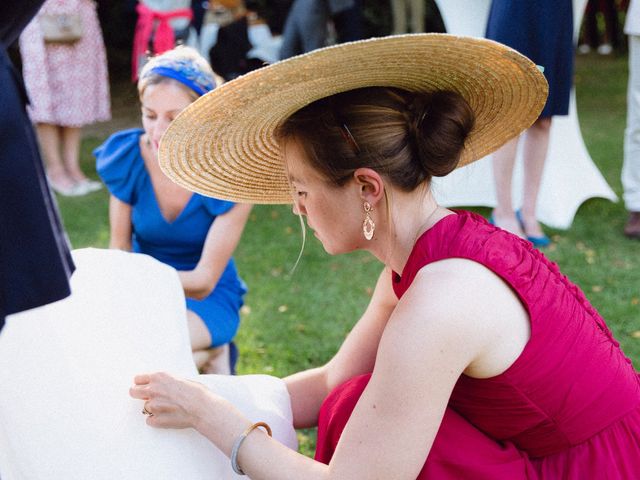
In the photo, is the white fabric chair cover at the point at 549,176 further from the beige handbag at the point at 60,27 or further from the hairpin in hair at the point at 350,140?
the hairpin in hair at the point at 350,140

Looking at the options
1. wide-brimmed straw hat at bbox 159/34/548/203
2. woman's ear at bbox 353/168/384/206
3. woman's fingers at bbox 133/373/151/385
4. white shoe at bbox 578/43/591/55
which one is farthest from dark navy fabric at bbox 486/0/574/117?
white shoe at bbox 578/43/591/55

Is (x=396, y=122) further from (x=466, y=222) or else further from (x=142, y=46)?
(x=142, y=46)

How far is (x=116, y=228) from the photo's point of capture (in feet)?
9.68

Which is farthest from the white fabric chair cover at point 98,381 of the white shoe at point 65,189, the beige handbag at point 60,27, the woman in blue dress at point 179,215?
the beige handbag at point 60,27

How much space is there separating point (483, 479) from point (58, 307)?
0.88m

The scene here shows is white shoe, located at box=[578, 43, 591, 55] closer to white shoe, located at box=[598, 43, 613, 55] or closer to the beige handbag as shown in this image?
white shoe, located at box=[598, 43, 613, 55]

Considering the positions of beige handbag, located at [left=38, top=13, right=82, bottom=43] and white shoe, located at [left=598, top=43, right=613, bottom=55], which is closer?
beige handbag, located at [left=38, top=13, right=82, bottom=43]

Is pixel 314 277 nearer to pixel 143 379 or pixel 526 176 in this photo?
pixel 526 176

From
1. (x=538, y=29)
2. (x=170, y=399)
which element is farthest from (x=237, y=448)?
(x=538, y=29)

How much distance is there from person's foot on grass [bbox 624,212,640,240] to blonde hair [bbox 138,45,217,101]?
2.81m

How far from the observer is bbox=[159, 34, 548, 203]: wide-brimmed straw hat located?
1515 millimetres

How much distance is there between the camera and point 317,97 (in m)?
1.64

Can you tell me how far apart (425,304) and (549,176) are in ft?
13.0

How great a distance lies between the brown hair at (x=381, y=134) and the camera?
1.59 metres
